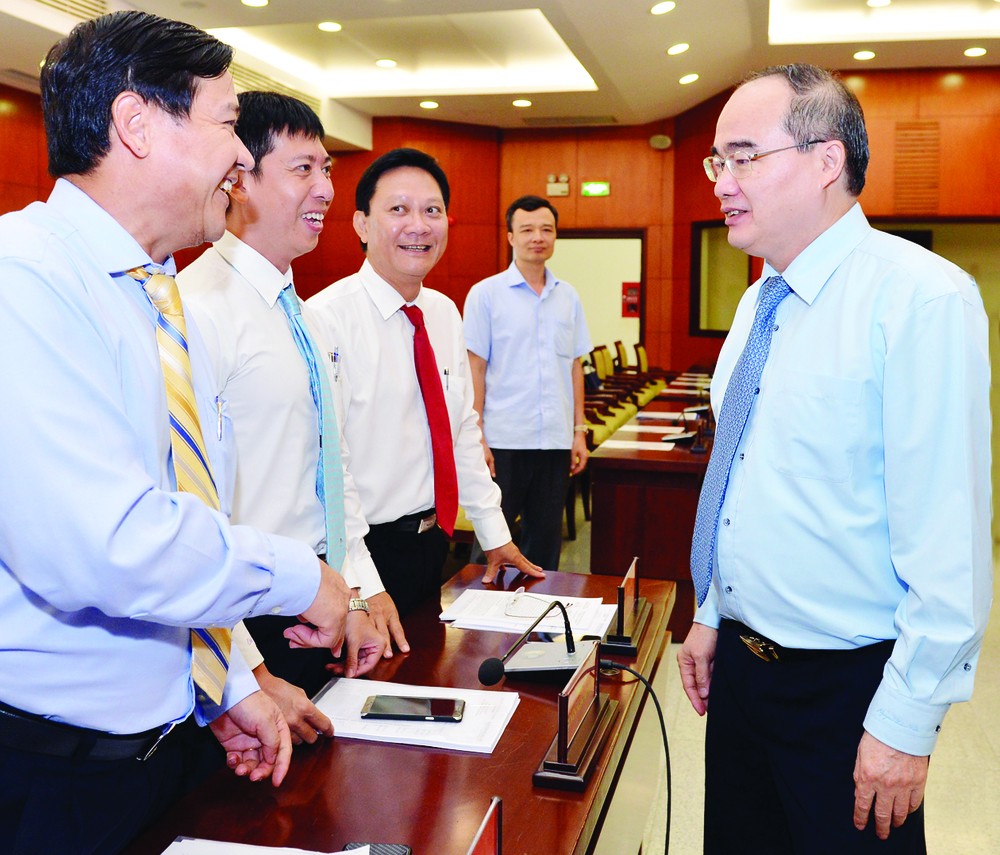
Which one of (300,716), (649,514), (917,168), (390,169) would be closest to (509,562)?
(300,716)

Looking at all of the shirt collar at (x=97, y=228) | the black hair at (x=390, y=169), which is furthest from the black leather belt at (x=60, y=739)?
the black hair at (x=390, y=169)

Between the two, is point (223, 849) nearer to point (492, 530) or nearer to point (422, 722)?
point (422, 722)

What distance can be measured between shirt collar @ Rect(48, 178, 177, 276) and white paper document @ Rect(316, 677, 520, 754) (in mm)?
824

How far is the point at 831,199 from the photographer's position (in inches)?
65.7

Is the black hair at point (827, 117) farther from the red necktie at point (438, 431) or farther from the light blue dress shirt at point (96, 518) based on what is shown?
the red necktie at point (438, 431)

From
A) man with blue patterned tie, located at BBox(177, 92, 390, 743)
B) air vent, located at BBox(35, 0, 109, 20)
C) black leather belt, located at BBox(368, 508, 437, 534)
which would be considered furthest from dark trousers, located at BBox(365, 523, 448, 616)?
air vent, located at BBox(35, 0, 109, 20)

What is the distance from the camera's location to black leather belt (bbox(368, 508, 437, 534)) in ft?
8.13

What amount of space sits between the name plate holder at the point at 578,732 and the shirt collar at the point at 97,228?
0.87 meters

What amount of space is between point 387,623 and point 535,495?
2913mm

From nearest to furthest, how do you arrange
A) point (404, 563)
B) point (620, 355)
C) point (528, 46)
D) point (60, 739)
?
point (60, 739)
point (404, 563)
point (528, 46)
point (620, 355)

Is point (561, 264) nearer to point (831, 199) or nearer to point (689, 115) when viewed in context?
point (689, 115)

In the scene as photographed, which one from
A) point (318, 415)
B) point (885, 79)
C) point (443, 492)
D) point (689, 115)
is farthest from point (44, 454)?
point (689, 115)

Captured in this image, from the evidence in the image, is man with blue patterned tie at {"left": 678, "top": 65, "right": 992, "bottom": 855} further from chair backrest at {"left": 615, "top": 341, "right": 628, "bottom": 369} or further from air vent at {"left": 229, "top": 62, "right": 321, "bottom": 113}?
chair backrest at {"left": 615, "top": 341, "right": 628, "bottom": 369}

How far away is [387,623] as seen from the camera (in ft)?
6.48
